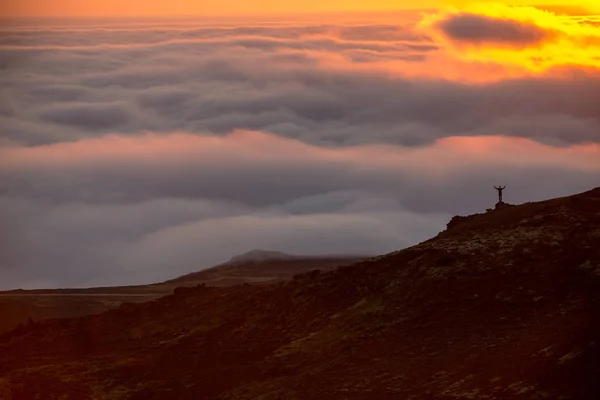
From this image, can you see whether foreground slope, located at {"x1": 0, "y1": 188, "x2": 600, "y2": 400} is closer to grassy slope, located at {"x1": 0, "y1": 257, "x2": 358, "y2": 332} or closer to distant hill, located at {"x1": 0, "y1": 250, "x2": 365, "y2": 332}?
distant hill, located at {"x1": 0, "y1": 250, "x2": 365, "y2": 332}

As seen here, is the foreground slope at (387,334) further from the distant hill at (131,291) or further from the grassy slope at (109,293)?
the grassy slope at (109,293)

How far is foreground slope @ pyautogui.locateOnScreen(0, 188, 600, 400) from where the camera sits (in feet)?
97.1

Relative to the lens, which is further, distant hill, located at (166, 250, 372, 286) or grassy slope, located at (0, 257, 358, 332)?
distant hill, located at (166, 250, 372, 286)

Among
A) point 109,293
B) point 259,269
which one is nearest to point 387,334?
point 109,293

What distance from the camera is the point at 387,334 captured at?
34.1 m

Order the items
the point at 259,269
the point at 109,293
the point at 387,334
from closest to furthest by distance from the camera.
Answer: the point at 387,334
the point at 109,293
the point at 259,269

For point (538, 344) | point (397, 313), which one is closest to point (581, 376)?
point (538, 344)

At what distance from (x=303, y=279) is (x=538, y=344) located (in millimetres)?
12442

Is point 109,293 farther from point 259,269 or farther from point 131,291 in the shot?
point 259,269

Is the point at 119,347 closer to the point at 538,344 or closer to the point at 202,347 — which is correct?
the point at 202,347

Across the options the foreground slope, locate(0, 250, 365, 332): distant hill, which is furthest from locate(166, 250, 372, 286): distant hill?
the foreground slope

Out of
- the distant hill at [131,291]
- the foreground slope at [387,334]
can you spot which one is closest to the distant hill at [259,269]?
the distant hill at [131,291]

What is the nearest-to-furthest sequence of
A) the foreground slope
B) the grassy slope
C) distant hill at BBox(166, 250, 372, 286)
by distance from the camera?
the foreground slope
the grassy slope
distant hill at BBox(166, 250, 372, 286)

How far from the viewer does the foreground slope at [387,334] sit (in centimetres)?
2959
